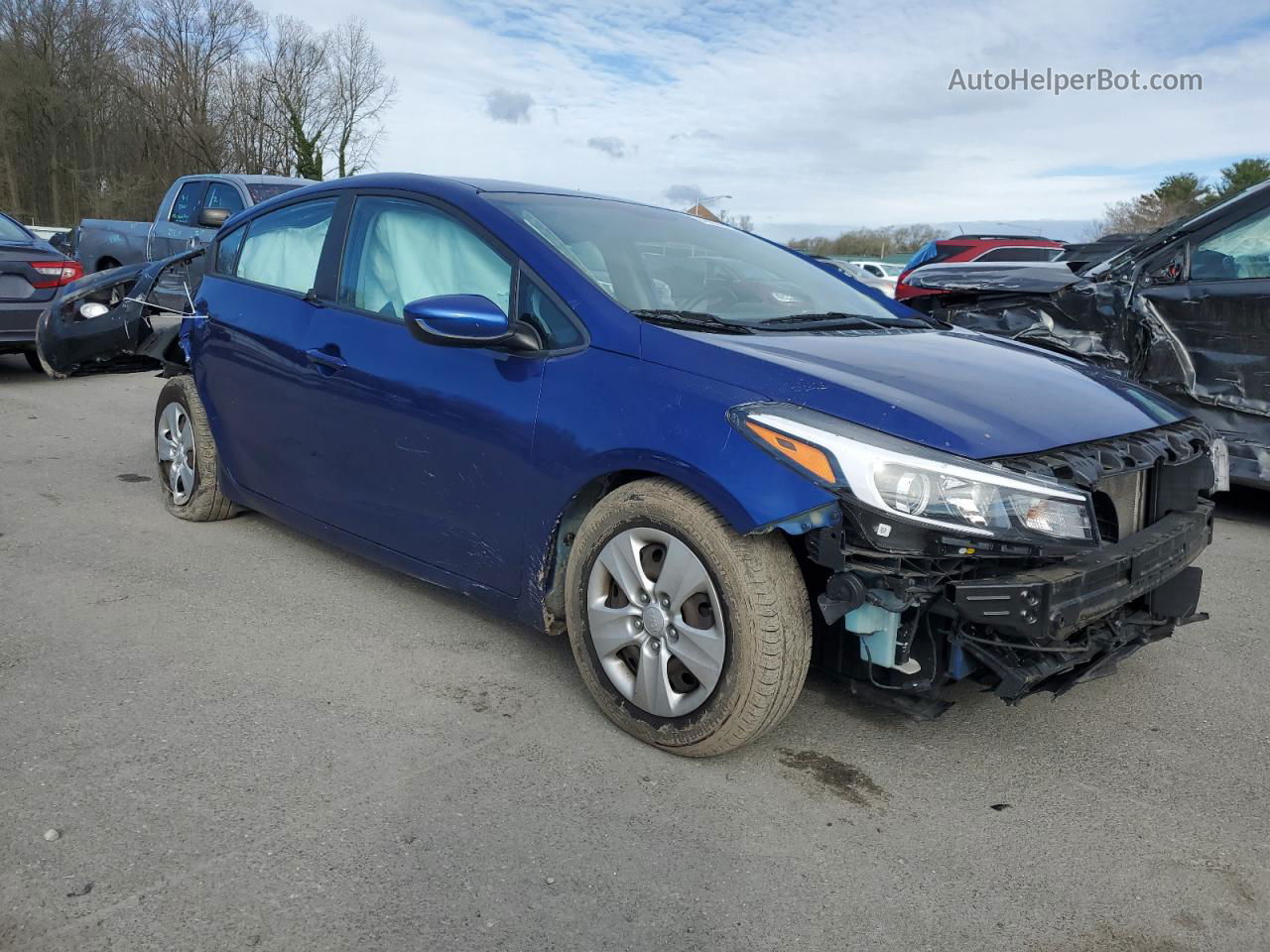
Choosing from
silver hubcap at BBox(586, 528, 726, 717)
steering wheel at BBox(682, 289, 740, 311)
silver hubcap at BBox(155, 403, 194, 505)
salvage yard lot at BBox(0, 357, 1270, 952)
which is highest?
steering wheel at BBox(682, 289, 740, 311)

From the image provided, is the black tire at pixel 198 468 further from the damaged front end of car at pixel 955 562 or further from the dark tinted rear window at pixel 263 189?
the dark tinted rear window at pixel 263 189

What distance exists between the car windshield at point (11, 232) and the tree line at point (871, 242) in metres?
44.9

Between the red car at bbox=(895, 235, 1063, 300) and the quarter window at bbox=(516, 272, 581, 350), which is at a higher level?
the red car at bbox=(895, 235, 1063, 300)

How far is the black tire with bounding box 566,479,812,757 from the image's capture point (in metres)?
2.65

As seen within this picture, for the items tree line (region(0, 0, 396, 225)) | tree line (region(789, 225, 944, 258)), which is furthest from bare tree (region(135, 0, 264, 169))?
tree line (region(789, 225, 944, 258))

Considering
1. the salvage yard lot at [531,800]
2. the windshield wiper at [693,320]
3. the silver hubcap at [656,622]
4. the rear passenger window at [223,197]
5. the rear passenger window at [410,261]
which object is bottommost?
the salvage yard lot at [531,800]

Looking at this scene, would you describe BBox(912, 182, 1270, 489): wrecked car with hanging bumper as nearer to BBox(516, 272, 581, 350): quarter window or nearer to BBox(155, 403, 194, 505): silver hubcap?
BBox(516, 272, 581, 350): quarter window

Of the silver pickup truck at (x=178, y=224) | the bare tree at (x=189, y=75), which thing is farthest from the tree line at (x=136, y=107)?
the silver pickup truck at (x=178, y=224)

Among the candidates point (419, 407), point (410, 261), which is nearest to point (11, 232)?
point (410, 261)

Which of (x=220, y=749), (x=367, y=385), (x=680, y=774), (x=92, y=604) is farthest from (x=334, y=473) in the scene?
(x=680, y=774)

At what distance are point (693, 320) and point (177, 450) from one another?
10.2ft

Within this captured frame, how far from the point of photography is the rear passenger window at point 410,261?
3.42 metres

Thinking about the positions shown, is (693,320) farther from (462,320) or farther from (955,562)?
(955,562)

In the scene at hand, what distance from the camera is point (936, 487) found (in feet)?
8.14
